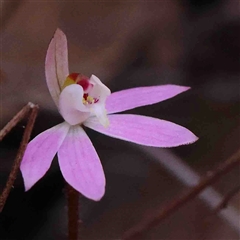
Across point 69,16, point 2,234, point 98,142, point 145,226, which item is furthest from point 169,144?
point 69,16

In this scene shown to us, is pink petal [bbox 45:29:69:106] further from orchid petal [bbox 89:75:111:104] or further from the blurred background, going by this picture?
the blurred background

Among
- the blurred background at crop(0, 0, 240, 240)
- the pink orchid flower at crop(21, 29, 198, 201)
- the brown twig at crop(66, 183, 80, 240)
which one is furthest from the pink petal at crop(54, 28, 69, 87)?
the blurred background at crop(0, 0, 240, 240)

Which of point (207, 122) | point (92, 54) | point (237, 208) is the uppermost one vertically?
point (92, 54)

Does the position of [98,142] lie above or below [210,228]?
above

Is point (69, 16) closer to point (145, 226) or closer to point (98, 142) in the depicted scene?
point (98, 142)

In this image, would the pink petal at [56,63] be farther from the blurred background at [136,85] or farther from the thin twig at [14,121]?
the blurred background at [136,85]

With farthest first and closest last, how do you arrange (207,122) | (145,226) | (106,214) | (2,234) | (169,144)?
(207,122) < (106,214) < (2,234) < (145,226) < (169,144)
